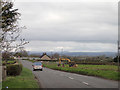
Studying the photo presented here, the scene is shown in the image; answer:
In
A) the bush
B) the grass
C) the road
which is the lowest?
the road

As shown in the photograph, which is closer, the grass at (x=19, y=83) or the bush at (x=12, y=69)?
the grass at (x=19, y=83)

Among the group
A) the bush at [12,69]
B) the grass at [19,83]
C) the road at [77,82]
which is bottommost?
the road at [77,82]

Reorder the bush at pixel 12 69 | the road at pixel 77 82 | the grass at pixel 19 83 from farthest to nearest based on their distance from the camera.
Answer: the bush at pixel 12 69 < the road at pixel 77 82 < the grass at pixel 19 83

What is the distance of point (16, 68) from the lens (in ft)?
71.6

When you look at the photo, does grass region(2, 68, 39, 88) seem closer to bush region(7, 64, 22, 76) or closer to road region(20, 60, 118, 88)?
road region(20, 60, 118, 88)

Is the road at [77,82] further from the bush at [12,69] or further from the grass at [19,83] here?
the bush at [12,69]

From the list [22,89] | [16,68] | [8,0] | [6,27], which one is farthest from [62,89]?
[16,68]

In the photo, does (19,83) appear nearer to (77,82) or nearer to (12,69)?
(77,82)

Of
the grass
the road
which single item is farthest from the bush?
the grass

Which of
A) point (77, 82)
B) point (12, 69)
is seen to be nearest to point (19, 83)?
point (77, 82)

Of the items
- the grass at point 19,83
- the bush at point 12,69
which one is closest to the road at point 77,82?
the grass at point 19,83

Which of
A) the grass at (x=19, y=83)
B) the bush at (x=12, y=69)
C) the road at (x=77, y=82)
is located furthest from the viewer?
the bush at (x=12, y=69)

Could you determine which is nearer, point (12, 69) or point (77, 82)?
point (77, 82)

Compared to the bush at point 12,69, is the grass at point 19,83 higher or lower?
lower
